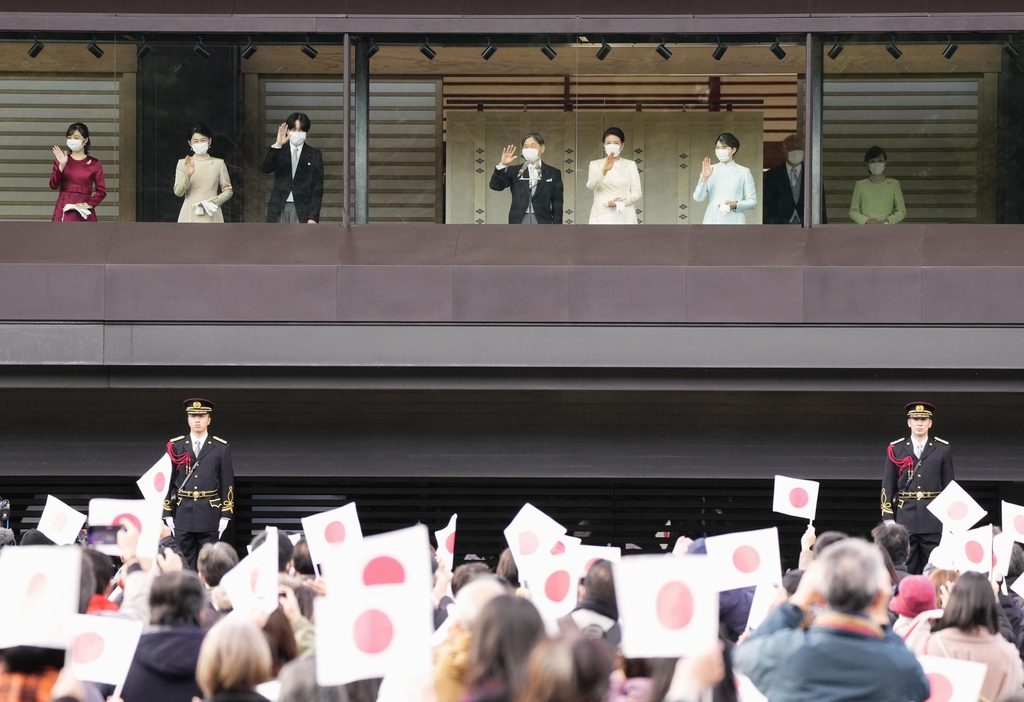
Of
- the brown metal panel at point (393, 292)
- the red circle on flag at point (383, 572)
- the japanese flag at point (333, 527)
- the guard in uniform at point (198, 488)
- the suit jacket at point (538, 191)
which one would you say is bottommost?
the guard in uniform at point (198, 488)

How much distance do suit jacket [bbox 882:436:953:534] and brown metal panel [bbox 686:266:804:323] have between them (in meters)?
1.74

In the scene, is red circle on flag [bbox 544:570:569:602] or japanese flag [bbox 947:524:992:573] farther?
japanese flag [bbox 947:524:992:573]

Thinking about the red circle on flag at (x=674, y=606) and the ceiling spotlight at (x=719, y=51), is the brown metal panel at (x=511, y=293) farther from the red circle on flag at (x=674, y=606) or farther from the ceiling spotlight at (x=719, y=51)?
the red circle on flag at (x=674, y=606)

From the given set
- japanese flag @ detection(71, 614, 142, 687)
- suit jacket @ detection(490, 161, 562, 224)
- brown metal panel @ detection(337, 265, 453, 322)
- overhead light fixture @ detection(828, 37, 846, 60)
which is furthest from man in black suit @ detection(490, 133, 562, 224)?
japanese flag @ detection(71, 614, 142, 687)

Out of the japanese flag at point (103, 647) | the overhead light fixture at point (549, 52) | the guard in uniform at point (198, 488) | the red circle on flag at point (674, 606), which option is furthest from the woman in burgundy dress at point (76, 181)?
the red circle on flag at point (674, 606)

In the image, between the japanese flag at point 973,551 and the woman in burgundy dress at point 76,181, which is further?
the woman in burgundy dress at point 76,181

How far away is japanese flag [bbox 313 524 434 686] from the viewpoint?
404cm

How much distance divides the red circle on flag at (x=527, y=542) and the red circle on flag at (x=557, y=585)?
136cm

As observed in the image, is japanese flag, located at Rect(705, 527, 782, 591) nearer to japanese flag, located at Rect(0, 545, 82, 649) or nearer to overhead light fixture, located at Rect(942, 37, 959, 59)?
japanese flag, located at Rect(0, 545, 82, 649)

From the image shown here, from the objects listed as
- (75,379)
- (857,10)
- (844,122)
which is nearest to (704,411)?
(844,122)

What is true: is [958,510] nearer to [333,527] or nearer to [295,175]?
[333,527]

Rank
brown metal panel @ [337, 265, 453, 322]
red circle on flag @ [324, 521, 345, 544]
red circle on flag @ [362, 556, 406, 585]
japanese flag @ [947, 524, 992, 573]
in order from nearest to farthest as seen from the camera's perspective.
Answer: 1. red circle on flag @ [362, 556, 406, 585]
2. red circle on flag @ [324, 521, 345, 544]
3. japanese flag @ [947, 524, 992, 573]
4. brown metal panel @ [337, 265, 453, 322]

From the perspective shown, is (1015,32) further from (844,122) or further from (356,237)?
(356,237)

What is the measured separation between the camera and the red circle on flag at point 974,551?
312 inches
